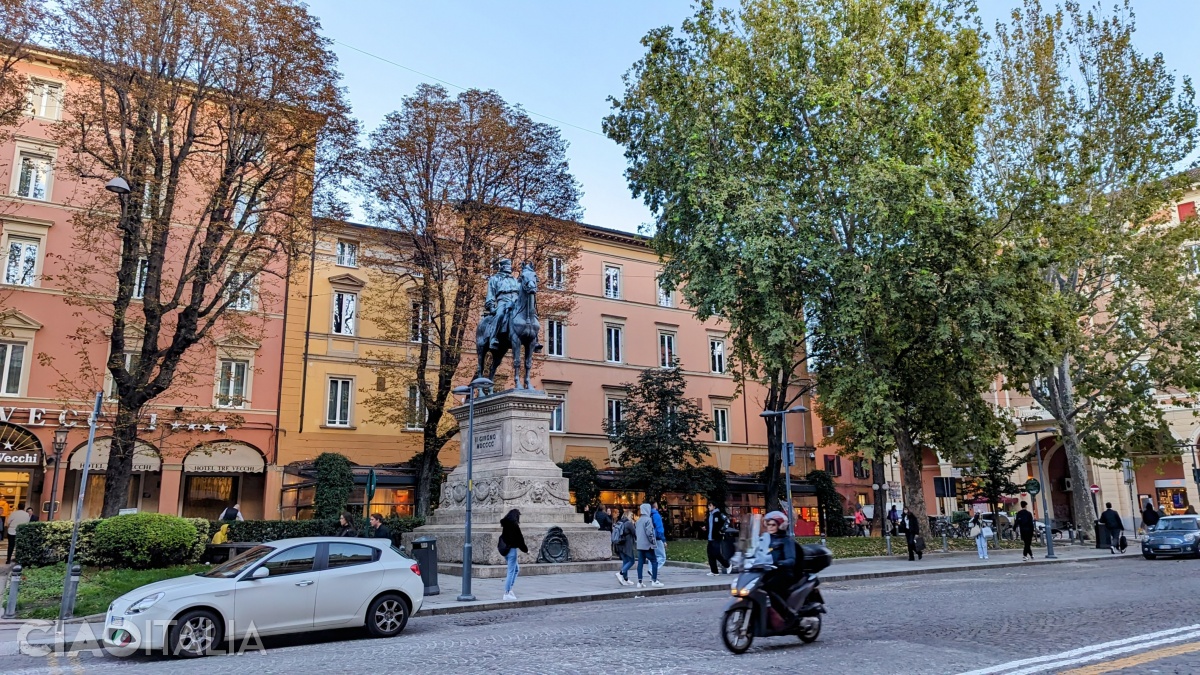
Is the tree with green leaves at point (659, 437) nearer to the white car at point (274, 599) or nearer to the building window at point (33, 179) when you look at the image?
the building window at point (33, 179)

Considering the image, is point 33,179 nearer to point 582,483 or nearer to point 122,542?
point 122,542

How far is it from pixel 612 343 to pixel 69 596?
1257 inches

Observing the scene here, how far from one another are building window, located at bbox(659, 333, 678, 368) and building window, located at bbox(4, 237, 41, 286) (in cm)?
2811

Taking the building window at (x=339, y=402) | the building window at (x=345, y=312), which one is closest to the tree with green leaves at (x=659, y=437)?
the building window at (x=339, y=402)

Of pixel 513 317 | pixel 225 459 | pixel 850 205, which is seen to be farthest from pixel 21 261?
pixel 850 205

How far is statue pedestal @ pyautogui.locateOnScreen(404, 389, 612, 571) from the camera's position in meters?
18.2

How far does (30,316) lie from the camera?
95.0 feet

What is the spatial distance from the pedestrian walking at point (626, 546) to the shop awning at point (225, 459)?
19512 mm

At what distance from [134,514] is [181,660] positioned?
10080 mm

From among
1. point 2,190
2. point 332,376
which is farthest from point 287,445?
point 2,190

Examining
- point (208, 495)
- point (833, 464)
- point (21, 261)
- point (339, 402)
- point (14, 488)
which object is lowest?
point (208, 495)

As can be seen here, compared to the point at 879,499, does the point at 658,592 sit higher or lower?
lower

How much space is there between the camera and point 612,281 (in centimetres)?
4369

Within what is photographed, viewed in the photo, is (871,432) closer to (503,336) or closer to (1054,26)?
(503,336)
